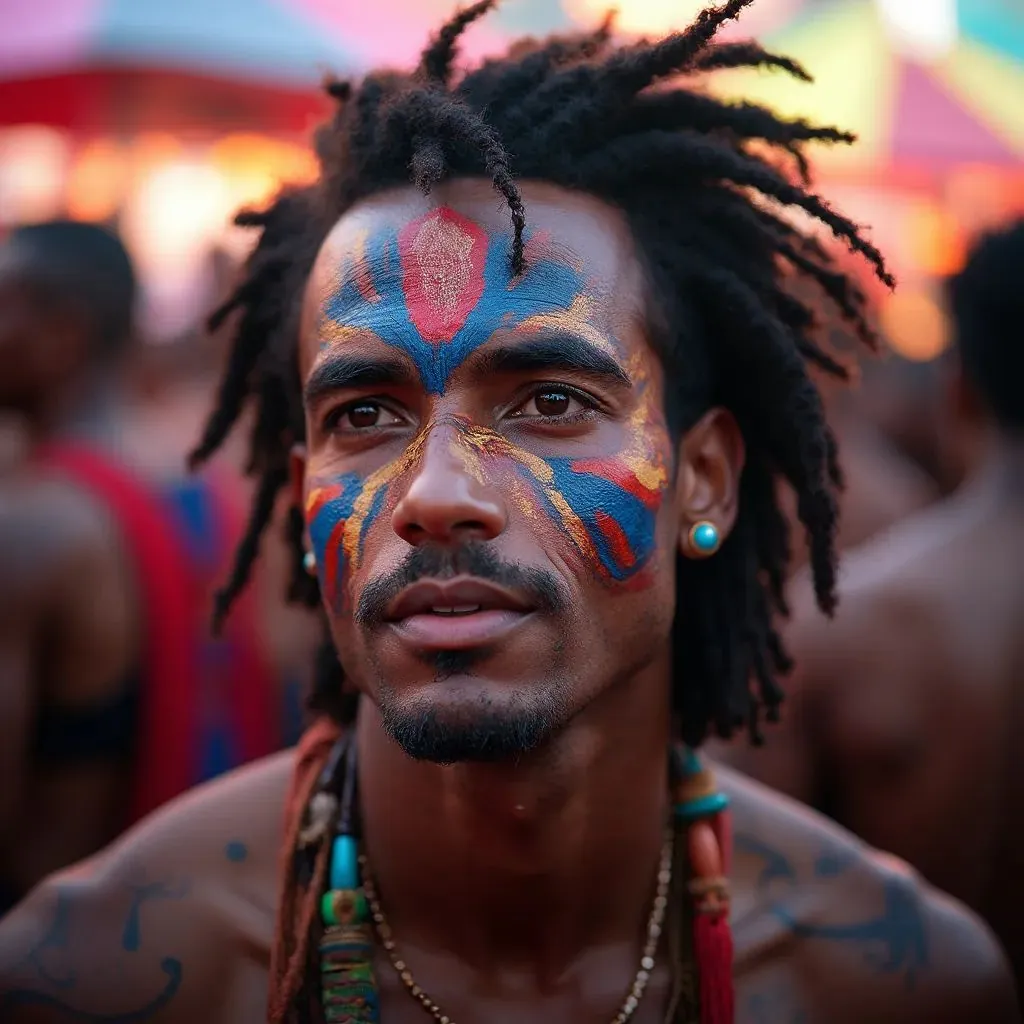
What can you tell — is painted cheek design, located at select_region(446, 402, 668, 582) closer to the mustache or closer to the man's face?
the man's face

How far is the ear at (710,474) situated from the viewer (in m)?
2.72

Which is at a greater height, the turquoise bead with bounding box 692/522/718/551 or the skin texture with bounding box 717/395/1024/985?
the turquoise bead with bounding box 692/522/718/551

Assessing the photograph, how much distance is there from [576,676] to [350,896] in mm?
714

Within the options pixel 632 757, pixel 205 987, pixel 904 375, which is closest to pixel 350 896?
pixel 205 987

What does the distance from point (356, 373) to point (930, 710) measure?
2.19 meters

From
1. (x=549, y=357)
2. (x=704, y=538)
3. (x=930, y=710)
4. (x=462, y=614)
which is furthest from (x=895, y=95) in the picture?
(x=462, y=614)

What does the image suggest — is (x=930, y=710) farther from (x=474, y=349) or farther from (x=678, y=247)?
(x=474, y=349)

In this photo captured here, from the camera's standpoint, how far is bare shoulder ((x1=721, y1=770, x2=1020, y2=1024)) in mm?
2801

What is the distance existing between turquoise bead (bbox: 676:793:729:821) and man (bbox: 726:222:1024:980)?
111cm

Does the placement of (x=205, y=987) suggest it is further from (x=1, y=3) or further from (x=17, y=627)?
(x=1, y=3)

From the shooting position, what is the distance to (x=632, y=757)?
107 inches

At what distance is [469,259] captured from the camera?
2453 mm

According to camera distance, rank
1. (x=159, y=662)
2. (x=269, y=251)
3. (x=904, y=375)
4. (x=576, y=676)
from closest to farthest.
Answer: (x=576, y=676)
(x=269, y=251)
(x=159, y=662)
(x=904, y=375)

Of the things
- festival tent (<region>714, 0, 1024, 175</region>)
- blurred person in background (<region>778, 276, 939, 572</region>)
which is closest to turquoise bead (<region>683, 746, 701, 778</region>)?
blurred person in background (<region>778, 276, 939, 572</region>)
